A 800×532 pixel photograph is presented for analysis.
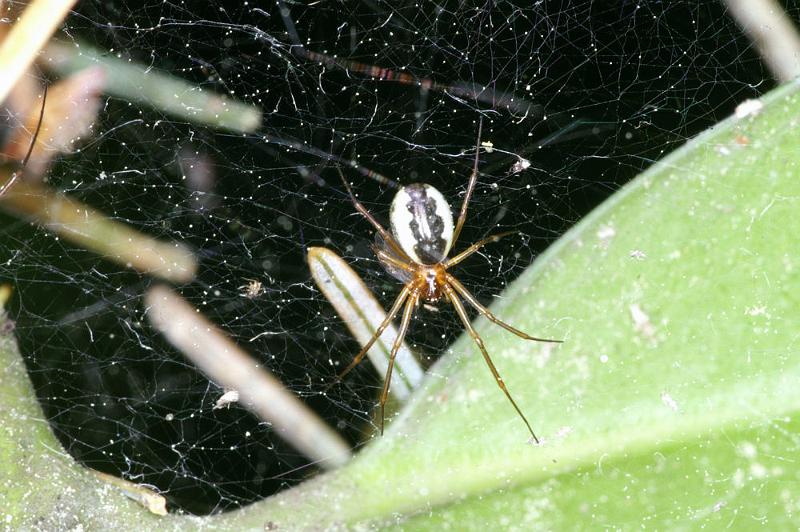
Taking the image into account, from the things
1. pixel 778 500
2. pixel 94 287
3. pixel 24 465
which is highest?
pixel 94 287

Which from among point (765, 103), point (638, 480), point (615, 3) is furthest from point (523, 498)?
point (615, 3)

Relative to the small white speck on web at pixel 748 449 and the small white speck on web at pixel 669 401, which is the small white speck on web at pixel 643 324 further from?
the small white speck on web at pixel 748 449

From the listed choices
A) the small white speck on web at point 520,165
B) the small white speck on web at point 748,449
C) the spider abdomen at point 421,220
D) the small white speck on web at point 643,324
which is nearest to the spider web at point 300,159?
the small white speck on web at point 520,165

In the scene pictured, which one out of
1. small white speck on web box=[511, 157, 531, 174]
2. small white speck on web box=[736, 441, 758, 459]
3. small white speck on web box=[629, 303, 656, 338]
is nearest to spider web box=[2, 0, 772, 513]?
small white speck on web box=[511, 157, 531, 174]

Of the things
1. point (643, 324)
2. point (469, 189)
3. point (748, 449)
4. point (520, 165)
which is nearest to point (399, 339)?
point (469, 189)

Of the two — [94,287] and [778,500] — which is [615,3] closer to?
[778,500]

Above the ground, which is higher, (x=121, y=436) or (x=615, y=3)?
(x=615, y=3)

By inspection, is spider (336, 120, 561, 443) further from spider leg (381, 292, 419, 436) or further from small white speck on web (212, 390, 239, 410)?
small white speck on web (212, 390, 239, 410)
